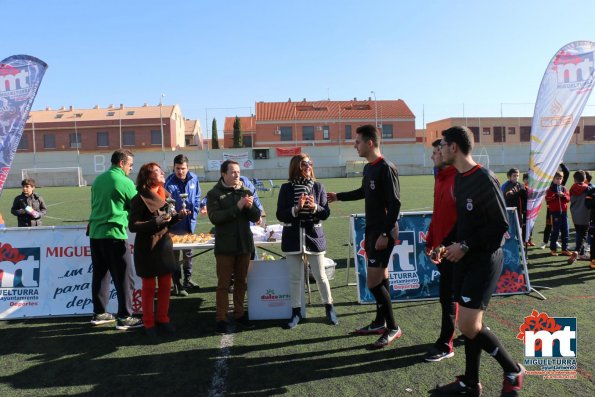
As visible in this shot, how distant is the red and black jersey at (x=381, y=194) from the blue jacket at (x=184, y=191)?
2994mm

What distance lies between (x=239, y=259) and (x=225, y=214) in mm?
574

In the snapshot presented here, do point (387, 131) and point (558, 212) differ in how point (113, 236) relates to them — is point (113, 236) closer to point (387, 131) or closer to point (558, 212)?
point (558, 212)

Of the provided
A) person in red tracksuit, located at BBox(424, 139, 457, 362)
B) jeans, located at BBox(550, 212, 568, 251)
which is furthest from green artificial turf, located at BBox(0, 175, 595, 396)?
jeans, located at BBox(550, 212, 568, 251)

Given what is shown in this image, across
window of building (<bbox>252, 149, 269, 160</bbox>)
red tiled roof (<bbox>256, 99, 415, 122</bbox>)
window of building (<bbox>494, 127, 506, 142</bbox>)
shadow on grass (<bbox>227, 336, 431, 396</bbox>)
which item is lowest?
shadow on grass (<bbox>227, 336, 431, 396</bbox>)

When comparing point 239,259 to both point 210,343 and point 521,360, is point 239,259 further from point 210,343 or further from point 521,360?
point 521,360

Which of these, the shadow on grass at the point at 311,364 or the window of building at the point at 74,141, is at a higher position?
the window of building at the point at 74,141

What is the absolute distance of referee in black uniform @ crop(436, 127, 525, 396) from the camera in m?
3.21

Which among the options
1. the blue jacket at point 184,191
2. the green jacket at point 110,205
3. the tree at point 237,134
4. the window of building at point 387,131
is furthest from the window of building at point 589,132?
the green jacket at point 110,205

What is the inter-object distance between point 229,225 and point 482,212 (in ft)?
9.05

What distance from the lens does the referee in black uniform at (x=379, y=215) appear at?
4359 millimetres

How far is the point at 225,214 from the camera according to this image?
16.4ft

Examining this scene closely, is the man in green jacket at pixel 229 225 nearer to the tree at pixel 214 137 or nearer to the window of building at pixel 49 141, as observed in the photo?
the window of building at pixel 49 141

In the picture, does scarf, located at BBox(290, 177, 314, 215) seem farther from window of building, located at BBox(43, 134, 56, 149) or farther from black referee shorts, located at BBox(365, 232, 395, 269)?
window of building, located at BBox(43, 134, 56, 149)

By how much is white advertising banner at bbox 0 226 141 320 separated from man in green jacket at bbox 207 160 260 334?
1.34 metres
